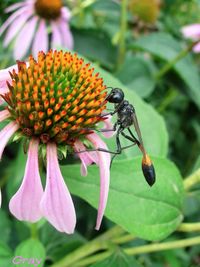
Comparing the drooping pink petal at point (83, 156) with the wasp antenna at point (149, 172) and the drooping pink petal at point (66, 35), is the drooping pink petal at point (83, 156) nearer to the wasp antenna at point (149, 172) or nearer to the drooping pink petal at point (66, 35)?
the wasp antenna at point (149, 172)

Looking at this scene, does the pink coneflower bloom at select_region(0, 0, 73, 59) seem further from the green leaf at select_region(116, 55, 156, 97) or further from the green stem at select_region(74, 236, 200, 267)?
the green stem at select_region(74, 236, 200, 267)

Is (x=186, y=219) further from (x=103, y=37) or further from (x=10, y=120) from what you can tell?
(x=10, y=120)

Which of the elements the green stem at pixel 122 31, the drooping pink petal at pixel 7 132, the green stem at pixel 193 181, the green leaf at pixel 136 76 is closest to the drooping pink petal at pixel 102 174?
the drooping pink petal at pixel 7 132

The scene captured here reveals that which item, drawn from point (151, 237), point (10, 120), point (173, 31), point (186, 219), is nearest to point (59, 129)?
point (10, 120)

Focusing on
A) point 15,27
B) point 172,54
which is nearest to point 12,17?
point 15,27

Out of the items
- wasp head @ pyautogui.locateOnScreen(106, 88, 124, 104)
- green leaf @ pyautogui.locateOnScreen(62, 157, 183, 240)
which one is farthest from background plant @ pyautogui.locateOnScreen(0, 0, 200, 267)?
wasp head @ pyautogui.locateOnScreen(106, 88, 124, 104)

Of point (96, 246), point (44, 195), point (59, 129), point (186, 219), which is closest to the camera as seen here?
point (44, 195)

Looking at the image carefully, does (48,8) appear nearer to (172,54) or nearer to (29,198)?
(172,54)
